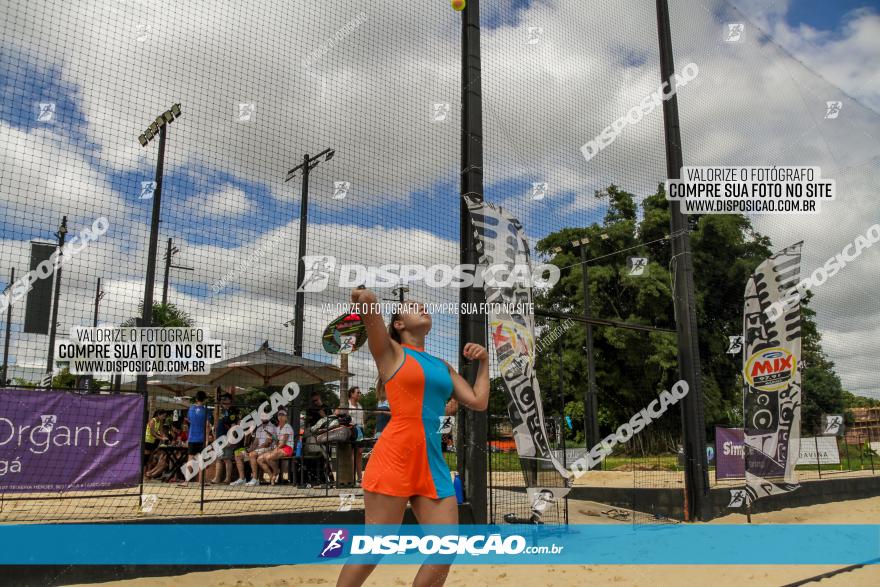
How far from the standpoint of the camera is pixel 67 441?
210 inches

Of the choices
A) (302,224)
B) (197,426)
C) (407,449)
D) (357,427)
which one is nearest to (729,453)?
(357,427)

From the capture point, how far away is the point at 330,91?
632 cm

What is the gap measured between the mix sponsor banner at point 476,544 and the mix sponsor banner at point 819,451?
680 centimetres

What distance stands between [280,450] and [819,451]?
11.5 meters

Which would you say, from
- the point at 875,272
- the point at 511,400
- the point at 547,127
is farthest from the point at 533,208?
the point at 875,272

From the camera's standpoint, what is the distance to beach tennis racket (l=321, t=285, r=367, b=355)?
976 cm

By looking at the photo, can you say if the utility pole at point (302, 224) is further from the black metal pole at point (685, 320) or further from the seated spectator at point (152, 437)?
the seated spectator at point (152, 437)

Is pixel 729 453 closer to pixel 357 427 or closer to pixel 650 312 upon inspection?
pixel 357 427

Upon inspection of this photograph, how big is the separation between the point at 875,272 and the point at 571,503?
712cm

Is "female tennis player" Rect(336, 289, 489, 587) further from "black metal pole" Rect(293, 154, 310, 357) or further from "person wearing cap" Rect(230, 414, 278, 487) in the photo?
"person wearing cap" Rect(230, 414, 278, 487)

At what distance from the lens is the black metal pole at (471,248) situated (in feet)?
20.7

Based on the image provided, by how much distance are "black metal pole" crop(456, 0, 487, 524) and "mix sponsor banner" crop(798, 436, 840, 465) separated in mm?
9872

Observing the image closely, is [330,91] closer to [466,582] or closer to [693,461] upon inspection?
[466,582]

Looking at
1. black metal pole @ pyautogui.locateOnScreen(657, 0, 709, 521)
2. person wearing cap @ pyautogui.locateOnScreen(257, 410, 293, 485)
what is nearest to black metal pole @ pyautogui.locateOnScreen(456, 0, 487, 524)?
black metal pole @ pyautogui.locateOnScreen(657, 0, 709, 521)
